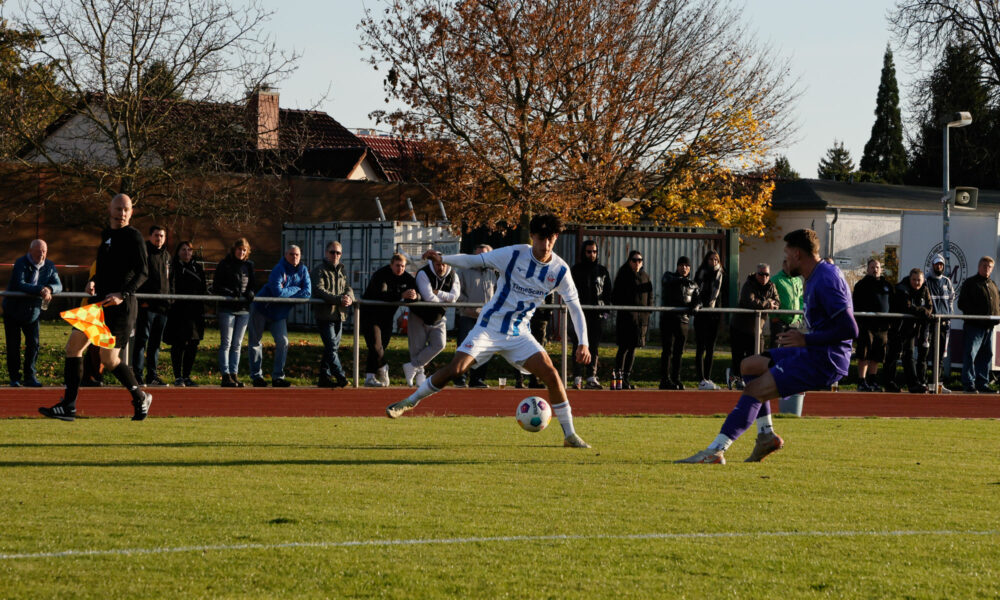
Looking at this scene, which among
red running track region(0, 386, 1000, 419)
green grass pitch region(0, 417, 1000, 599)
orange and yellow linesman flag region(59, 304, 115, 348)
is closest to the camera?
green grass pitch region(0, 417, 1000, 599)

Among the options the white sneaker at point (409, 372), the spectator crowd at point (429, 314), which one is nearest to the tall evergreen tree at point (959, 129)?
the spectator crowd at point (429, 314)

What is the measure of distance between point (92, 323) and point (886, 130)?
8929cm

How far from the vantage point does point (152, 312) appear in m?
16.8

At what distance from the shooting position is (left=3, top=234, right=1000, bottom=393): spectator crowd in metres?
16.8

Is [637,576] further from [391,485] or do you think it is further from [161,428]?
[161,428]

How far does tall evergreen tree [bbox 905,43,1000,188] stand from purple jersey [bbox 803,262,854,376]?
130ft

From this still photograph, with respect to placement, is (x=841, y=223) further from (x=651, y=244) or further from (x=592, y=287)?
(x=592, y=287)

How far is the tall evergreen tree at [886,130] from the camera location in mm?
94312

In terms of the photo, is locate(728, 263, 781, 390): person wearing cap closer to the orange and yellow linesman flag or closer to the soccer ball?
the soccer ball

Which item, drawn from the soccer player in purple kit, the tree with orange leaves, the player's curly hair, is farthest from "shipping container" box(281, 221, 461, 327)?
the soccer player in purple kit

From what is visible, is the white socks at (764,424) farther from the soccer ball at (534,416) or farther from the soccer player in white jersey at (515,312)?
the soccer ball at (534,416)

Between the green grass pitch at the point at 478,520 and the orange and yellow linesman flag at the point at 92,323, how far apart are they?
878 millimetres

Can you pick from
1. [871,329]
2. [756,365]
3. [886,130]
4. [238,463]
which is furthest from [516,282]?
[886,130]

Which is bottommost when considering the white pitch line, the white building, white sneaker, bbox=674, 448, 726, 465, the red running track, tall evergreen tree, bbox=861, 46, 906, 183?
the red running track
